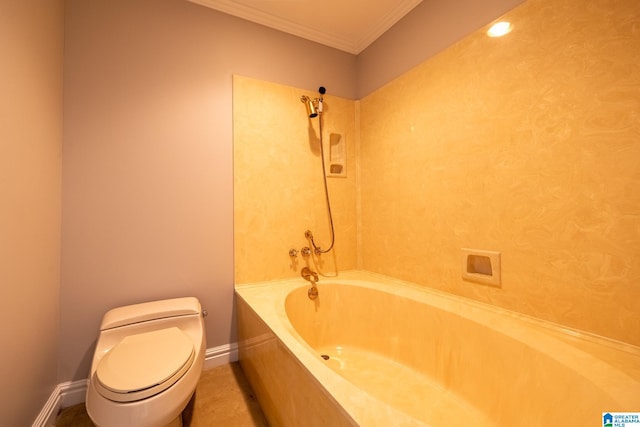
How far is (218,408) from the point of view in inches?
51.4

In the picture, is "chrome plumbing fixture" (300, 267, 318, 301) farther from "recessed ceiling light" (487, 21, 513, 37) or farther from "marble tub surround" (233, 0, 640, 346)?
"recessed ceiling light" (487, 21, 513, 37)

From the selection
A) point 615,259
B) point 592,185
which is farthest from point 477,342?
point 592,185

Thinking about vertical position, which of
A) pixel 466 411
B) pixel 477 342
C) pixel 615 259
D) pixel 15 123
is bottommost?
pixel 466 411

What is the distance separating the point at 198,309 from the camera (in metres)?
1.44

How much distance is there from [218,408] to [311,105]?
1930 millimetres

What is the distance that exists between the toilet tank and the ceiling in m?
1.86

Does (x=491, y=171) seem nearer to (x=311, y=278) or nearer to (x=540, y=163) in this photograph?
(x=540, y=163)

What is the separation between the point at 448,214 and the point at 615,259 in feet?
2.16

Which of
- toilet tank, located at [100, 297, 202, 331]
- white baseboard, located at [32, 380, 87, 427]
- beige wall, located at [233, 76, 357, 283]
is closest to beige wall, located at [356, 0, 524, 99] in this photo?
beige wall, located at [233, 76, 357, 283]

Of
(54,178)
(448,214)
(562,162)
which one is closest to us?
(562,162)

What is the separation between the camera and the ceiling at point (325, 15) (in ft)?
5.53

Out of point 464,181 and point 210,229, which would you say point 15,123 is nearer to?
point 210,229

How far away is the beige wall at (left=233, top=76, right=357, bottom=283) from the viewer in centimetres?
175

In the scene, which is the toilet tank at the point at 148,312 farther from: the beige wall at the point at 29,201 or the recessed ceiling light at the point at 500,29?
the recessed ceiling light at the point at 500,29
